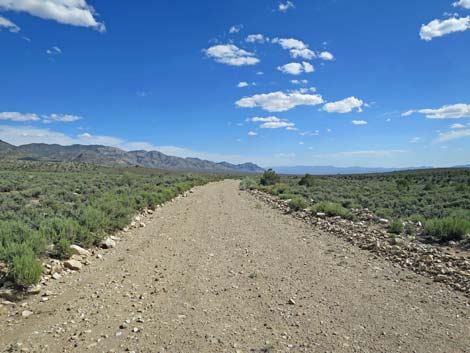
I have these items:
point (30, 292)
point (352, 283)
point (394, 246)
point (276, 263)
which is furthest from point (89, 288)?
point (394, 246)

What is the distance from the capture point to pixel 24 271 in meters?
6.11

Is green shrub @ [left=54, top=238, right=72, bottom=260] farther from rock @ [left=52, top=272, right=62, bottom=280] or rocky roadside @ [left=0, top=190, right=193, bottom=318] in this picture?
rock @ [left=52, top=272, right=62, bottom=280]

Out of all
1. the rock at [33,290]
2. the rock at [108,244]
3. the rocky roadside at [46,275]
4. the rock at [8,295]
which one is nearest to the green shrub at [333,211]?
the rocky roadside at [46,275]

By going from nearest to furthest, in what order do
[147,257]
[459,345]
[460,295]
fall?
1. [459,345]
2. [460,295]
3. [147,257]

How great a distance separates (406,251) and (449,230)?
7.95ft

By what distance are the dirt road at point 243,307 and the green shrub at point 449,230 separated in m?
3.08

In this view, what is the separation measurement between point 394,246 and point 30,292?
9.02 metres

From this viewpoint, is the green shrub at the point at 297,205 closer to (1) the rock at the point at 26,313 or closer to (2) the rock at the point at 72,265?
(2) the rock at the point at 72,265

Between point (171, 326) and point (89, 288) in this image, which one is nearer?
point (171, 326)

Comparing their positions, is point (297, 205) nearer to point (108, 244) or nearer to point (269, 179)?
point (108, 244)

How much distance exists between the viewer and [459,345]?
4.29m

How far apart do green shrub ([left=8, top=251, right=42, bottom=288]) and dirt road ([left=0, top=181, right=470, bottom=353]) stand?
450 millimetres

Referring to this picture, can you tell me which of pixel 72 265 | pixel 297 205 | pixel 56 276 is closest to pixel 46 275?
pixel 56 276

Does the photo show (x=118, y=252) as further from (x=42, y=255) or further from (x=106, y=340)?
(x=106, y=340)
